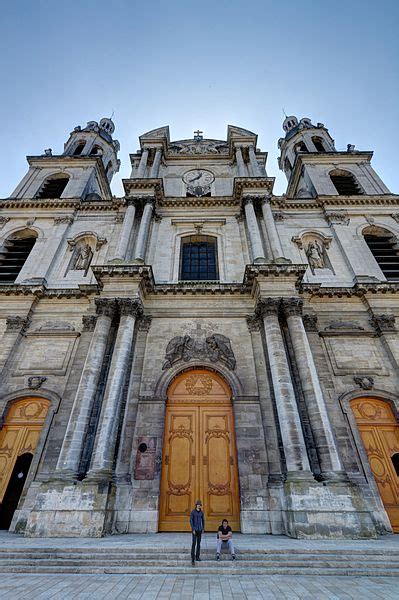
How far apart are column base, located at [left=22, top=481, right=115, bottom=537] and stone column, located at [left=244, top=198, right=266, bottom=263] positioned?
8937mm

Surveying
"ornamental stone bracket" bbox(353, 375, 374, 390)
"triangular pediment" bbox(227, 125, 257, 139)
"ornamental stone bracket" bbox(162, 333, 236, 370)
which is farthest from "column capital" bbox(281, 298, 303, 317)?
"triangular pediment" bbox(227, 125, 257, 139)

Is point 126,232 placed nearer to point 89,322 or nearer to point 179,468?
point 89,322

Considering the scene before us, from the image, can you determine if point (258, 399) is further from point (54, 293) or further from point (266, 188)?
point (266, 188)

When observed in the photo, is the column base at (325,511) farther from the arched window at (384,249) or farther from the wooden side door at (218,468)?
the arched window at (384,249)

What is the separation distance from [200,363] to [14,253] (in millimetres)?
10534

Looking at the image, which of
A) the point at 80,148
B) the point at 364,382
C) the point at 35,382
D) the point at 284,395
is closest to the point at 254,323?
the point at 284,395

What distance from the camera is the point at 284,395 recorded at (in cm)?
895

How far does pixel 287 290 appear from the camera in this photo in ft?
36.3

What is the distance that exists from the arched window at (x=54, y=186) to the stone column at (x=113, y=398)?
1141 centimetres

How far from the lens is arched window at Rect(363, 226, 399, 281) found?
13866 mm

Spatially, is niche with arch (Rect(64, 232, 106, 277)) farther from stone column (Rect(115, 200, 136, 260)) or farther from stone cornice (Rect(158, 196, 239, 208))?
stone cornice (Rect(158, 196, 239, 208))

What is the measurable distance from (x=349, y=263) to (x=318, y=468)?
28.0 feet

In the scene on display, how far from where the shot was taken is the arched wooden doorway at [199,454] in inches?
340

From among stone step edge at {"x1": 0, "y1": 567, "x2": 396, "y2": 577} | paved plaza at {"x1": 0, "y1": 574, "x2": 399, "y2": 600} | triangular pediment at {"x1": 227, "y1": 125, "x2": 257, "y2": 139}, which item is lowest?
paved plaza at {"x1": 0, "y1": 574, "x2": 399, "y2": 600}
